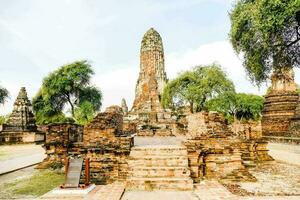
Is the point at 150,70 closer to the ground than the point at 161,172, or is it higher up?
higher up

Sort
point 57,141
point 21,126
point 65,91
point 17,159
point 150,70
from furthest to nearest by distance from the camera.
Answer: point 65,91 < point 150,70 < point 21,126 < point 17,159 < point 57,141

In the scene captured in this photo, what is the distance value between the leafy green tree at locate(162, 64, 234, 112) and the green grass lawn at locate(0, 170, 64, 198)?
89.3 ft

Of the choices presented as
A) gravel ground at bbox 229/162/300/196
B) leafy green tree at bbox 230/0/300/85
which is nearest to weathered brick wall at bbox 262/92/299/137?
leafy green tree at bbox 230/0/300/85

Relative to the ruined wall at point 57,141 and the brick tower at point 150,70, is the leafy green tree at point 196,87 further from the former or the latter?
the ruined wall at point 57,141

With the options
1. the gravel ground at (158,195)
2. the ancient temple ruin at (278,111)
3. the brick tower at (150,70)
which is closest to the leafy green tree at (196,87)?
the brick tower at (150,70)

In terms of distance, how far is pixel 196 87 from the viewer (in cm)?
3538

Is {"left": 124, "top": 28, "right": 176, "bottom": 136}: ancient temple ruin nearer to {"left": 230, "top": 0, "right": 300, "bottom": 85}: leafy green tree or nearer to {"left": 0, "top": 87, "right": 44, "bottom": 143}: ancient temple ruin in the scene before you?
{"left": 0, "top": 87, "right": 44, "bottom": 143}: ancient temple ruin

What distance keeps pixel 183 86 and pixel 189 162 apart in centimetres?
2914

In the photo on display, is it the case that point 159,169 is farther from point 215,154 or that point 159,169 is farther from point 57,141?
point 57,141

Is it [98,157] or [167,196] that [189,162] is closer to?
[167,196]

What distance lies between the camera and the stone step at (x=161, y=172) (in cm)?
795

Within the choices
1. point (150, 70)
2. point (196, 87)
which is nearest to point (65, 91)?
point (150, 70)

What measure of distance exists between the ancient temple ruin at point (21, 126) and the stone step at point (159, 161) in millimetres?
18229

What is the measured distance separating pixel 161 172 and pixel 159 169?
9 cm
